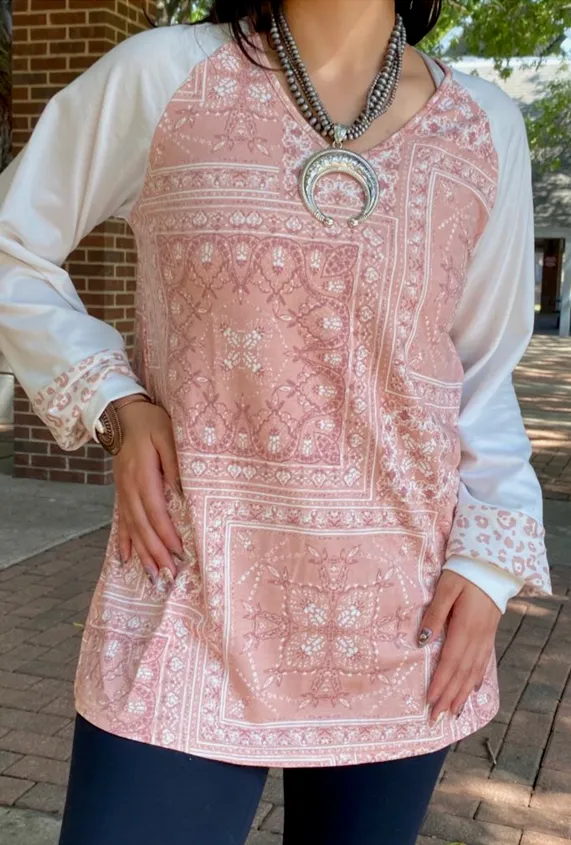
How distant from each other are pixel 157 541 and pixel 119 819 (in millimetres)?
347

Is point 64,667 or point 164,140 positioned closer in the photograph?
point 164,140

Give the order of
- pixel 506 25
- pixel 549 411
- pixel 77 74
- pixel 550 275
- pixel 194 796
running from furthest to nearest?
pixel 550 275 < pixel 506 25 < pixel 549 411 < pixel 77 74 < pixel 194 796

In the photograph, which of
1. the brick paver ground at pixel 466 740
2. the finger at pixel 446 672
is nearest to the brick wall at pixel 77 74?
the brick paver ground at pixel 466 740

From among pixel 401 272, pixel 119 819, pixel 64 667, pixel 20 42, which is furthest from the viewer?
pixel 20 42

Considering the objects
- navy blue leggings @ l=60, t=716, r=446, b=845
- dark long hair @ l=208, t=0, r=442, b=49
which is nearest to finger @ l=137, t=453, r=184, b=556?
navy blue leggings @ l=60, t=716, r=446, b=845

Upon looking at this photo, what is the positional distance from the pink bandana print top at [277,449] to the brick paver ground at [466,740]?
1.79 meters

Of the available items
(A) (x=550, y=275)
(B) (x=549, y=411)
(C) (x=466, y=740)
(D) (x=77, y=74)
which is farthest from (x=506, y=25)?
(A) (x=550, y=275)

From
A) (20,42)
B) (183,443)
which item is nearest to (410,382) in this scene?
(183,443)

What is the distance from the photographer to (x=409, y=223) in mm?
1385

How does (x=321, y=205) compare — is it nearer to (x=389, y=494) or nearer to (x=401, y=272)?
(x=401, y=272)

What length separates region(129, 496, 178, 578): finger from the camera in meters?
1.34

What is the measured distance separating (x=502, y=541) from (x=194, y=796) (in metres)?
0.55

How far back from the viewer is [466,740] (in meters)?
3.64

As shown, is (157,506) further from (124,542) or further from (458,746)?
(458,746)
